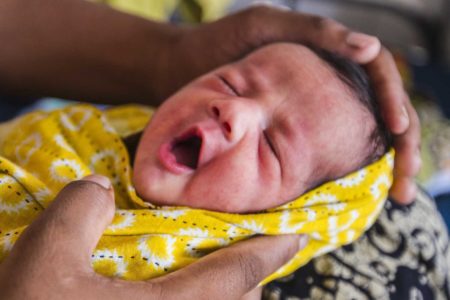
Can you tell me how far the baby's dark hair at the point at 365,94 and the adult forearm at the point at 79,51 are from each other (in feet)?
1.69

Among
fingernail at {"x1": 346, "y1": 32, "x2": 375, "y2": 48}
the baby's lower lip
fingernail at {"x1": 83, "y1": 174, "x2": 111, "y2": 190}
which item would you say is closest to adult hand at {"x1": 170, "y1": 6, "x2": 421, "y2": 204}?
fingernail at {"x1": 346, "y1": 32, "x2": 375, "y2": 48}

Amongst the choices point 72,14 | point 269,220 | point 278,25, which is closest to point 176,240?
point 269,220

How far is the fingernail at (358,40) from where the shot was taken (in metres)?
1.06

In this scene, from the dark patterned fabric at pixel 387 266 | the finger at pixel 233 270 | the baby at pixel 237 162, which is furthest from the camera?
the dark patterned fabric at pixel 387 266

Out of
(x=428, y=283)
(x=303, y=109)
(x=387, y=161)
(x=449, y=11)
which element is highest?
(x=303, y=109)

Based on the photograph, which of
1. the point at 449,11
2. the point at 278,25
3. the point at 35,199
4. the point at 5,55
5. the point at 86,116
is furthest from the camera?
the point at 449,11

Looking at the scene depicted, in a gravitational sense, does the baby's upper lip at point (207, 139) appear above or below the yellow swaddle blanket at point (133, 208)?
above

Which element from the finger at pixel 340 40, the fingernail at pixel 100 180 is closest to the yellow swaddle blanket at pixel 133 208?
the fingernail at pixel 100 180

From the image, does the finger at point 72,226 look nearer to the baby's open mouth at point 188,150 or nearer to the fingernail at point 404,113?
the baby's open mouth at point 188,150

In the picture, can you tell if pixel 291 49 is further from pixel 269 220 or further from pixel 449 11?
pixel 449 11

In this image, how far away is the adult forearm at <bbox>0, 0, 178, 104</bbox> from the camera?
1.35m

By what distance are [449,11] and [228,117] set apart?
77.1 inches

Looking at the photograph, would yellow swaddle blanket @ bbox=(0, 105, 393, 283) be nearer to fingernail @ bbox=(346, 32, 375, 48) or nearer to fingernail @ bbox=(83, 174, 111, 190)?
fingernail @ bbox=(83, 174, 111, 190)

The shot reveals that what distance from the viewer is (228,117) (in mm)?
896
